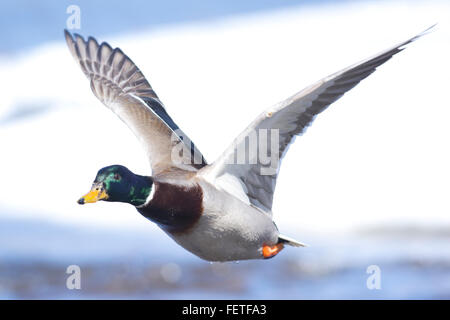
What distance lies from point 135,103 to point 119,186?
110 centimetres

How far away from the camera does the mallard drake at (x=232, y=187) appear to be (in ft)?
9.11

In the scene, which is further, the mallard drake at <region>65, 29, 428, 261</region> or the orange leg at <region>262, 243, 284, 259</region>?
the orange leg at <region>262, 243, 284, 259</region>

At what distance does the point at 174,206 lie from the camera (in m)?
2.88

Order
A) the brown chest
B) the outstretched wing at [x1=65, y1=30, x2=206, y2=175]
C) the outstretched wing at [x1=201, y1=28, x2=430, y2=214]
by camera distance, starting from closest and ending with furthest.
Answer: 1. the outstretched wing at [x1=201, y1=28, x2=430, y2=214]
2. the brown chest
3. the outstretched wing at [x1=65, y1=30, x2=206, y2=175]

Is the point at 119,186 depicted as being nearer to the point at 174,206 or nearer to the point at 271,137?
the point at 174,206

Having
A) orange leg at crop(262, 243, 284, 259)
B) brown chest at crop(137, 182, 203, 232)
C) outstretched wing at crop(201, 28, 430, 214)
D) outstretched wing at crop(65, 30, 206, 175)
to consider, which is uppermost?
outstretched wing at crop(65, 30, 206, 175)

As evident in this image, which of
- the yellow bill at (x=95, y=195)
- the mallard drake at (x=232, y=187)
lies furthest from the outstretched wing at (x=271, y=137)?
the yellow bill at (x=95, y=195)

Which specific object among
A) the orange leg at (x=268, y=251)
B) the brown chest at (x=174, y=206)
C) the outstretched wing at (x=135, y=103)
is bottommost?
the orange leg at (x=268, y=251)

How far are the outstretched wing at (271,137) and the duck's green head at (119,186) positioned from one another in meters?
0.29

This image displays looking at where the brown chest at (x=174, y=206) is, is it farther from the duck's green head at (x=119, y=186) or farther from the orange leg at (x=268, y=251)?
the orange leg at (x=268, y=251)

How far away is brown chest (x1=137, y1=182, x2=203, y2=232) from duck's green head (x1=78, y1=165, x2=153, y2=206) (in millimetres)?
41

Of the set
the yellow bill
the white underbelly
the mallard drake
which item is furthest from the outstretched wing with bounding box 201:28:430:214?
the yellow bill

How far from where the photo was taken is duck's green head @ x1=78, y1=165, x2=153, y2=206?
110 inches

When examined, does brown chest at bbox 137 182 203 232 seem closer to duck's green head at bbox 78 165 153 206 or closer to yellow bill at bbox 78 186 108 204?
duck's green head at bbox 78 165 153 206
